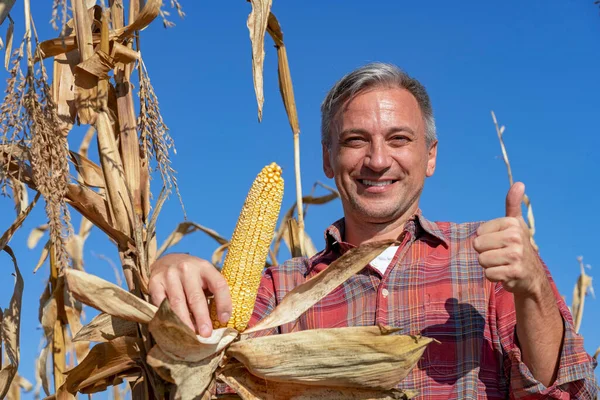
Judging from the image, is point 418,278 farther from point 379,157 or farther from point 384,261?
point 379,157

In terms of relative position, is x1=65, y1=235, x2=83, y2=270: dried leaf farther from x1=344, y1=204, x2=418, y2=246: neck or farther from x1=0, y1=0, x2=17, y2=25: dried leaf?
x1=0, y1=0, x2=17, y2=25: dried leaf

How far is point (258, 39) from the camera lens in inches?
96.3

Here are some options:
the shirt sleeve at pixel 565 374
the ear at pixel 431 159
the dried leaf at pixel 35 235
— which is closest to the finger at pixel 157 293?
the shirt sleeve at pixel 565 374

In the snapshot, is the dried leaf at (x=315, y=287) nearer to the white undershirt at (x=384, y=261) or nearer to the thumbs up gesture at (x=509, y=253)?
the thumbs up gesture at (x=509, y=253)

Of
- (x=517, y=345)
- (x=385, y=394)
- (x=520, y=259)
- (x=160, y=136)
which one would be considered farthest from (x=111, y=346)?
(x=517, y=345)

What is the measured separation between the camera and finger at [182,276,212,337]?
163 cm

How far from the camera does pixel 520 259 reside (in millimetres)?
1895

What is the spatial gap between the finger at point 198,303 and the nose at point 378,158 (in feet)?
4.17

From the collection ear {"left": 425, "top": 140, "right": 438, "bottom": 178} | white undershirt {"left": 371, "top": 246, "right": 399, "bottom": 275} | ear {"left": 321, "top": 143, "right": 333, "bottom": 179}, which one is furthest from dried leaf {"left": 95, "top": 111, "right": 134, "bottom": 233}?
ear {"left": 425, "top": 140, "right": 438, "bottom": 178}

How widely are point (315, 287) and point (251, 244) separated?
21 cm

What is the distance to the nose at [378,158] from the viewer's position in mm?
2773

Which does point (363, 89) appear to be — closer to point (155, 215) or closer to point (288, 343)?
point (155, 215)

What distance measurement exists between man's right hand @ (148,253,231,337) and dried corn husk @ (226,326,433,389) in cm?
14

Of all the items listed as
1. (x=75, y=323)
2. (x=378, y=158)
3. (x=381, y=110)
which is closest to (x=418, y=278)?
(x=378, y=158)
